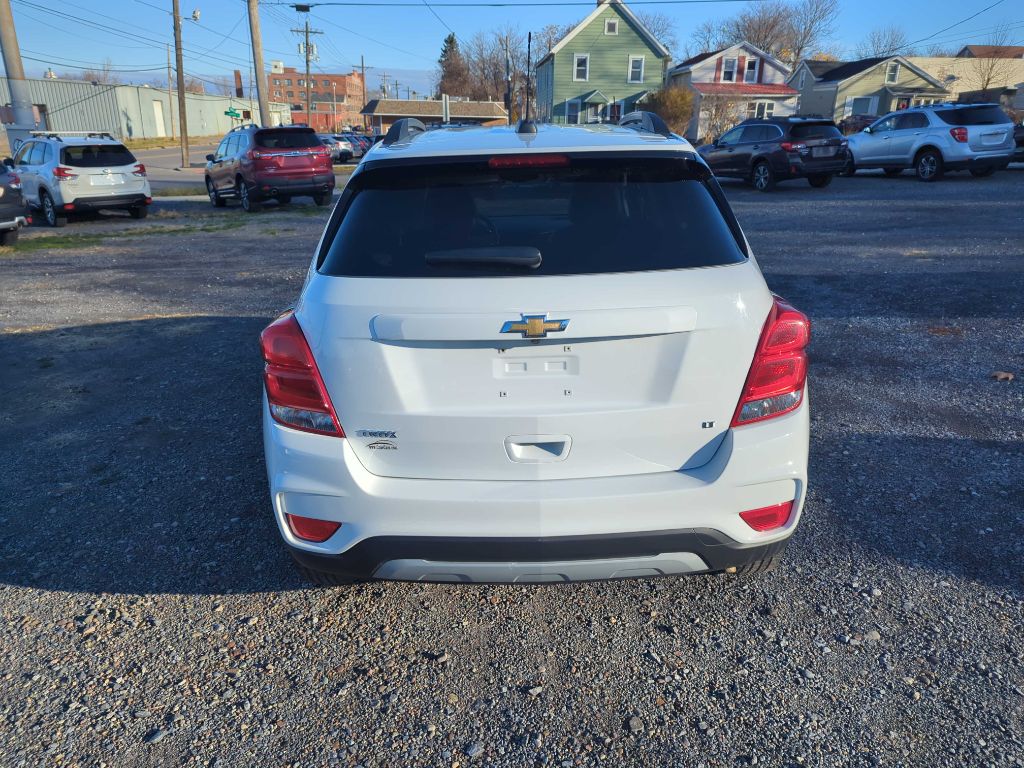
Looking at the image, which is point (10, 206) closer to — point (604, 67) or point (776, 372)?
point (776, 372)

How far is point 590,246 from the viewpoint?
104 inches

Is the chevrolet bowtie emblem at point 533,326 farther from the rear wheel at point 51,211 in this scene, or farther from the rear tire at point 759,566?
the rear wheel at point 51,211

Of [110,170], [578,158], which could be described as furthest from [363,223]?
[110,170]

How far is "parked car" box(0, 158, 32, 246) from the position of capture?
12797 millimetres

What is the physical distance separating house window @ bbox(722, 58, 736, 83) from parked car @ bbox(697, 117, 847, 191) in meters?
37.9

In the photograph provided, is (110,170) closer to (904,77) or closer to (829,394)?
(829,394)

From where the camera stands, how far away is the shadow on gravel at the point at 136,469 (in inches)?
134

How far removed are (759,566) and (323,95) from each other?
153197 millimetres

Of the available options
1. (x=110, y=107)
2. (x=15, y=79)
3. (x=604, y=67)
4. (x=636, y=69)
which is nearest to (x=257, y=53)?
(x=15, y=79)

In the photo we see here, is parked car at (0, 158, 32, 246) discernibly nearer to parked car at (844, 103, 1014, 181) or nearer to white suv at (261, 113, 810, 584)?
white suv at (261, 113, 810, 584)

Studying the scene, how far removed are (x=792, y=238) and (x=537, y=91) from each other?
51.4m

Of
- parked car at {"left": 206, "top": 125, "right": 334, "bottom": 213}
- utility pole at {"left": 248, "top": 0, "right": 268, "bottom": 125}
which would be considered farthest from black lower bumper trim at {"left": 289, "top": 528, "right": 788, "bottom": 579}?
utility pole at {"left": 248, "top": 0, "right": 268, "bottom": 125}

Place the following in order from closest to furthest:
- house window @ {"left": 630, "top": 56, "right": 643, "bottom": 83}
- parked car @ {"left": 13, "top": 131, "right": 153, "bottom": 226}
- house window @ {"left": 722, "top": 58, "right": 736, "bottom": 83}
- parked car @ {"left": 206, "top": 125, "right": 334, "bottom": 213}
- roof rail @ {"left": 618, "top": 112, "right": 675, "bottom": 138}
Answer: roof rail @ {"left": 618, "top": 112, "right": 675, "bottom": 138}, parked car @ {"left": 13, "top": 131, "right": 153, "bottom": 226}, parked car @ {"left": 206, "top": 125, "right": 334, "bottom": 213}, house window @ {"left": 630, "top": 56, "right": 643, "bottom": 83}, house window @ {"left": 722, "top": 58, "right": 736, "bottom": 83}

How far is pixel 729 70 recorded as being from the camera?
174 feet
